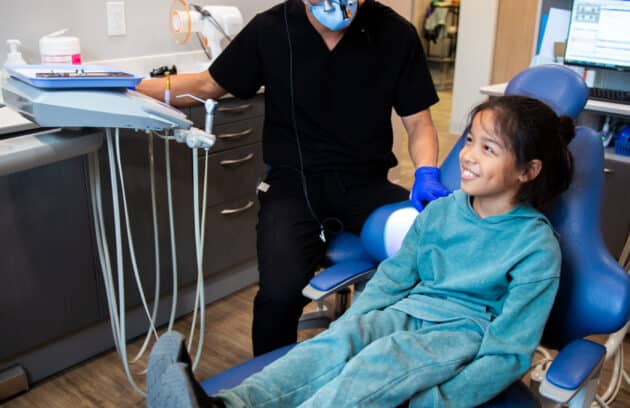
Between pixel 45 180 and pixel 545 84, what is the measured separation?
135cm

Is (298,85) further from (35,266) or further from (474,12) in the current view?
(474,12)

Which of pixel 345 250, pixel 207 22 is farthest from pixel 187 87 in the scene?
pixel 345 250

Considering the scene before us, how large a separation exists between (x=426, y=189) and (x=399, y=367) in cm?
56

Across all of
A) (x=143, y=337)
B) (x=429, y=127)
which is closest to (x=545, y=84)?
(x=429, y=127)

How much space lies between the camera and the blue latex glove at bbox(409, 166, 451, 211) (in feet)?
5.12

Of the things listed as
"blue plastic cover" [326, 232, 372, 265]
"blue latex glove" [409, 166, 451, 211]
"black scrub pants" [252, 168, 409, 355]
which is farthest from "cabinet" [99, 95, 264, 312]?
"blue latex glove" [409, 166, 451, 211]

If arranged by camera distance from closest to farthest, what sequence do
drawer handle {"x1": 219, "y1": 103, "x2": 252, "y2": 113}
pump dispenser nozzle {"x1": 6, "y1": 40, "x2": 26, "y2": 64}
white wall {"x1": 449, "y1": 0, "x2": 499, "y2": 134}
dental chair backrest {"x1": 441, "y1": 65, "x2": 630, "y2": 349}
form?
dental chair backrest {"x1": 441, "y1": 65, "x2": 630, "y2": 349} → pump dispenser nozzle {"x1": 6, "y1": 40, "x2": 26, "y2": 64} → drawer handle {"x1": 219, "y1": 103, "x2": 252, "y2": 113} → white wall {"x1": 449, "y1": 0, "x2": 499, "y2": 134}

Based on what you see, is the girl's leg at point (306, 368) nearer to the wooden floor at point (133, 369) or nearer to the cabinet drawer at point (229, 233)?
the wooden floor at point (133, 369)

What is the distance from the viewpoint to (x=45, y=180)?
181cm

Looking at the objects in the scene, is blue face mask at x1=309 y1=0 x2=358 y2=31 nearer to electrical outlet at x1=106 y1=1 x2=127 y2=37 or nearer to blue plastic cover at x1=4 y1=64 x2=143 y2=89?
blue plastic cover at x1=4 y1=64 x2=143 y2=89

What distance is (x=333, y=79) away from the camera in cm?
186

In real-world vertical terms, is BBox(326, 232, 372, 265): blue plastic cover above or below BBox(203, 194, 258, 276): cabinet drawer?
above

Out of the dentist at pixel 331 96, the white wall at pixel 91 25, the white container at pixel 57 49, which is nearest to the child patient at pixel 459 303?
the dentist at pixel 331 96

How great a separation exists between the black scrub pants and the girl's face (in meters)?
0.49
